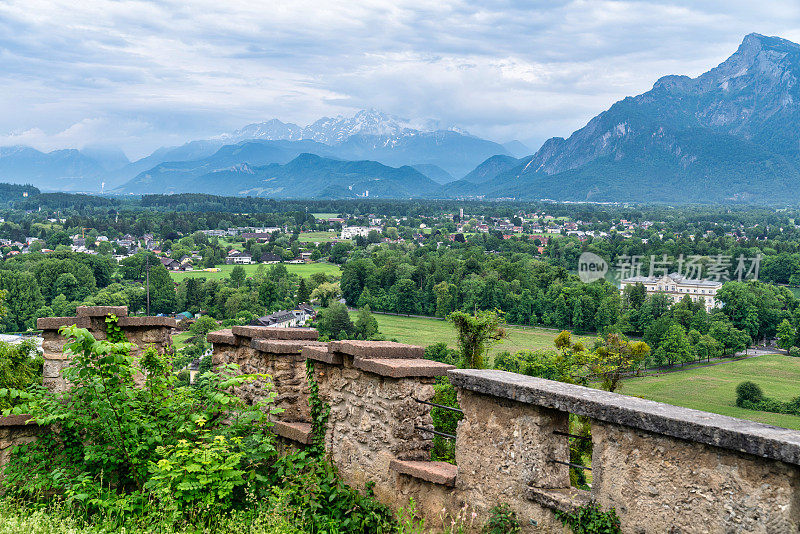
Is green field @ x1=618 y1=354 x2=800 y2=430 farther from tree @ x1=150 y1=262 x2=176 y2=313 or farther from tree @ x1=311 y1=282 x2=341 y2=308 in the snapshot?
tree @ x1=150 y1=262 x2=176 y2=313

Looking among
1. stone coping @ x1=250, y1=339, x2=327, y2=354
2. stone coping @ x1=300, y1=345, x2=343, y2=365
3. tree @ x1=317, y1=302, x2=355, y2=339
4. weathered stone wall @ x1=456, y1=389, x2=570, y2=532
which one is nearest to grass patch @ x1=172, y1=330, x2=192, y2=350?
tree @ x1=317, y1=302, x2=355, y2=339

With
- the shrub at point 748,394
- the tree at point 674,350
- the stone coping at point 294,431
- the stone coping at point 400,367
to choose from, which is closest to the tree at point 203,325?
the tree at point 674,350

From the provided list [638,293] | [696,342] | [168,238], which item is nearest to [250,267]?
[168,238]

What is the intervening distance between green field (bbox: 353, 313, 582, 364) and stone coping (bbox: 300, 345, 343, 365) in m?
48.0

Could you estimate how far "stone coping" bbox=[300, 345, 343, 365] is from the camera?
5602 mm

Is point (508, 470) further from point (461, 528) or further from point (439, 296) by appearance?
point (439, 296)

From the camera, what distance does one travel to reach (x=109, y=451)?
5.64m

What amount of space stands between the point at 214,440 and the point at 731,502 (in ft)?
12.1

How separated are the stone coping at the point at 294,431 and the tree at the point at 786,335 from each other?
6472 centimetres

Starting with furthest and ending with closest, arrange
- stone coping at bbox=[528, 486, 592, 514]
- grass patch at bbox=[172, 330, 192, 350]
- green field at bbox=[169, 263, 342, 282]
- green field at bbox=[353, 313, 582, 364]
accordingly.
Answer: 1. green field at bbox=[169, 263, 342, 282]
2. green field at bbox=[353, 313, 582, 364]
3. grass patch at bbox=[172, 330, 192, 350]
4. stone coping at bbox=[528, 486, 592, 514]

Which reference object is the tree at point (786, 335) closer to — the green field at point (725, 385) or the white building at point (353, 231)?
the green field at point (725, 385)

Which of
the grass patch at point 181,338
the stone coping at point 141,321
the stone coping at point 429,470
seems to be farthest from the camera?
the grass patch at point 181,338

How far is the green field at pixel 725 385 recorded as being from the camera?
40000 millimetres

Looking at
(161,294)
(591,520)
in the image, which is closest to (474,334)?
(591,520)
